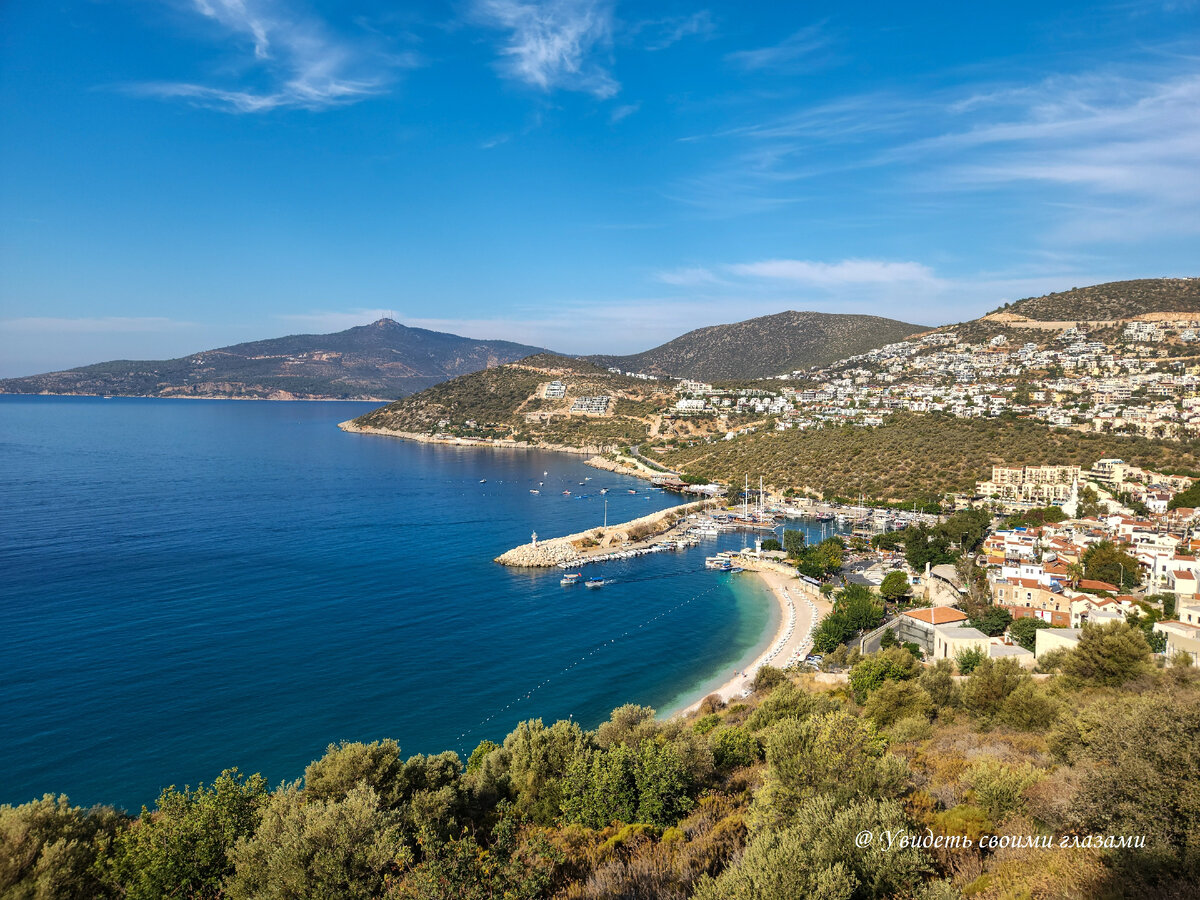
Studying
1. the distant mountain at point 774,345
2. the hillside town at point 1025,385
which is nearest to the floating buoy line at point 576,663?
the hillside town at point 1025,385

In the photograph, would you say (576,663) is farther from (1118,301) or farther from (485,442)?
(1118,301)

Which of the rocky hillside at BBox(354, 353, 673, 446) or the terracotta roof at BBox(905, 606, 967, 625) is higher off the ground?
the rocky hillside at BBox(354, 353, 673, 446)

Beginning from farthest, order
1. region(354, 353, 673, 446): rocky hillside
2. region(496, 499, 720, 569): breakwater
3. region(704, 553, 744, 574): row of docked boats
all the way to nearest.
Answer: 1. region(354, 353, 673, 446): rocky hillside
2. region(704, 553, 744, 574): row of docked boats
3. region(496, 499, 720, 569): breakwater

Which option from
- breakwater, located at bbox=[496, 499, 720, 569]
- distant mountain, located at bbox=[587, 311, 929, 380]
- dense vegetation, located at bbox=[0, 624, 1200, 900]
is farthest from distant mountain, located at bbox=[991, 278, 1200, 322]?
dense vegetation, located at bbox=[0, 624, 1200, 900]

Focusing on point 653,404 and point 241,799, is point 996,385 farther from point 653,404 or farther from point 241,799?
point 241,799

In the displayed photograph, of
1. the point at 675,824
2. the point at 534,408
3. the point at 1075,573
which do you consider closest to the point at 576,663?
the point at 675,824

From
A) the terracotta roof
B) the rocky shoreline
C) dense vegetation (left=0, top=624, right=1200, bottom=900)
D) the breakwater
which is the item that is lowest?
the breakwater

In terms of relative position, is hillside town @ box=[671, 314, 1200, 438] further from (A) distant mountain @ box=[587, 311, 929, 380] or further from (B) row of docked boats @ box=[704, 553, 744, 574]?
(B) row of docked boats @ box=[704, 553, 744, 574]

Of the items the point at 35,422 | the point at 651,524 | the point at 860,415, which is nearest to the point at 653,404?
the point at 860,415
